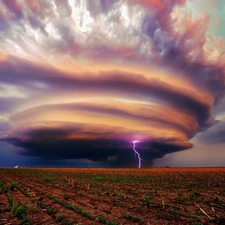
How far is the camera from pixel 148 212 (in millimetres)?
14445

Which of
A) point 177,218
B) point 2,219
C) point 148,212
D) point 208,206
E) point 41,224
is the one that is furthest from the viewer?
point 208,206

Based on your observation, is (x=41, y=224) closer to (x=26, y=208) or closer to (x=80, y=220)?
(x=80, y=220)

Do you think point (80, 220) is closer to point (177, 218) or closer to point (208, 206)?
point (177, 218)

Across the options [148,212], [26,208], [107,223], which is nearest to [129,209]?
[148,212]

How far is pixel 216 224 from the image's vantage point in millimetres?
11773

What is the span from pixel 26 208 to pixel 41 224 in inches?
140

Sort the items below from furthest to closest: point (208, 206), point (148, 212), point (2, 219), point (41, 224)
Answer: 1. point (208, 206)
2. point (148, 212)
3. point (2, 219)
4. point (41, 224)

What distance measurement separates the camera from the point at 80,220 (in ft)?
38.9

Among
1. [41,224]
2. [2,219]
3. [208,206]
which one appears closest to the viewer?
[41,224]

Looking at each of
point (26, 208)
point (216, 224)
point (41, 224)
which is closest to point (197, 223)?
point (216, 224)

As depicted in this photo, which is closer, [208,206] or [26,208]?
[26,208]

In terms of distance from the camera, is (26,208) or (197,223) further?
(26,208)

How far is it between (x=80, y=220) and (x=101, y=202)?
619 cm

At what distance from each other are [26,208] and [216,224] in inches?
452
